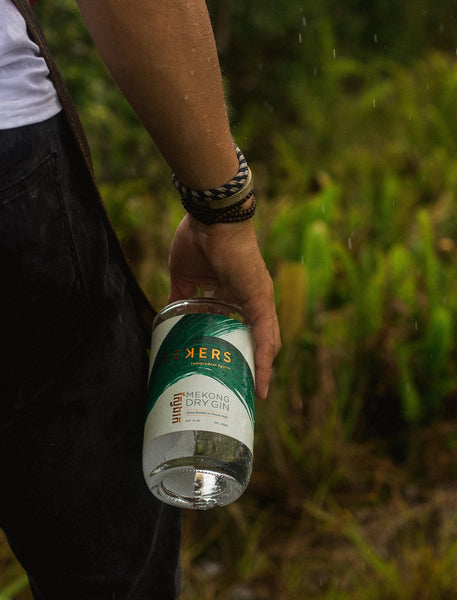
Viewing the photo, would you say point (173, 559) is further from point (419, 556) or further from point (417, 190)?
point (417, 190)

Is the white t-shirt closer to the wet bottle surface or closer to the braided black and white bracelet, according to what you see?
the braided black and white bracelet

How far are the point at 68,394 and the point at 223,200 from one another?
35 centimetres

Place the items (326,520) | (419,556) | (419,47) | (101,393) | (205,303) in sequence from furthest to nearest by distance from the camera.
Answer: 1. (419,47)
2. (326,520)
3. (419,556)
4. (205,303)
5. (101,393)

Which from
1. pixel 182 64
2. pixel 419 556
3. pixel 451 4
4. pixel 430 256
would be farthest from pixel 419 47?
pixel 182 64

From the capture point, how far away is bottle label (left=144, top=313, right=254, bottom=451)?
87cm

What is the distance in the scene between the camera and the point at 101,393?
0.94 m

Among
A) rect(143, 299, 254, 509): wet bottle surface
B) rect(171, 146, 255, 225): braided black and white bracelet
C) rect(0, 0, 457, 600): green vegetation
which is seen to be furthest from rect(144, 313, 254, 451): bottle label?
rect(0, 0, 457, 600): green vegetation

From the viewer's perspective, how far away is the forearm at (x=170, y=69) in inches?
29.4

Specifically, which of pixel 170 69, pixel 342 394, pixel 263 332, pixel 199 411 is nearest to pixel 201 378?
pixel 199 411

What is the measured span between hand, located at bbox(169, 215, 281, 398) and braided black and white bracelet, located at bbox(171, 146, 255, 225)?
0.05 feet

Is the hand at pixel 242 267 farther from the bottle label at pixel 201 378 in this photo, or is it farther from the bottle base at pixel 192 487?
the bottle base at pixel 192 487

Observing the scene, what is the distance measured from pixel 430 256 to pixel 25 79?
1.89m

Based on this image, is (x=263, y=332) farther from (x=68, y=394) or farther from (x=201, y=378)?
(x=68, y=394)

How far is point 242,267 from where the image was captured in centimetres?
97
